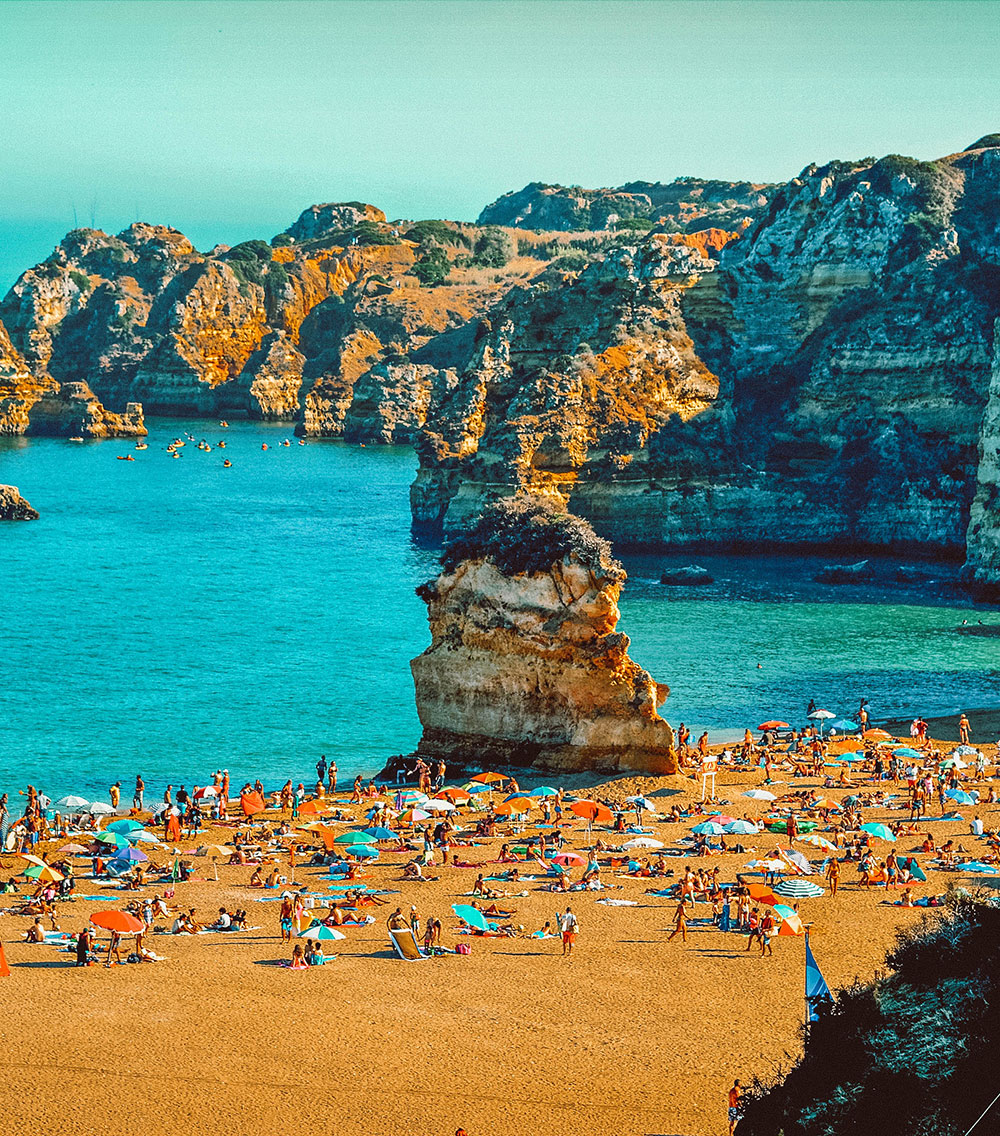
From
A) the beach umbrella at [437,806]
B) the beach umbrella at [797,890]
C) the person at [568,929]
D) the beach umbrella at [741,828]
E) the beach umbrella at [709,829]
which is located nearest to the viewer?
the person at [568,929]

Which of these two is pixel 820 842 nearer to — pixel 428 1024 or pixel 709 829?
pixel 709 829

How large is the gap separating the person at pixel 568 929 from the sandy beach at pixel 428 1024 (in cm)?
19

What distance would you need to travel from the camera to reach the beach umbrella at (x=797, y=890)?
3303cm

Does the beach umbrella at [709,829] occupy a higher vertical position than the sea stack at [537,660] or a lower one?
lower

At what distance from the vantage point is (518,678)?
4419 centimetres

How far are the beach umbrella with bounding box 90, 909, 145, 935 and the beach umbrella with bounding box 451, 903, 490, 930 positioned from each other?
6832 mm

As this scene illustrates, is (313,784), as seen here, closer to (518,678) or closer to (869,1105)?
(518,678)

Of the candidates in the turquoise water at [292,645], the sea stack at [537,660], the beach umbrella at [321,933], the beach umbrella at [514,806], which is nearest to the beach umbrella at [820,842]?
the sea stack at [537,660]

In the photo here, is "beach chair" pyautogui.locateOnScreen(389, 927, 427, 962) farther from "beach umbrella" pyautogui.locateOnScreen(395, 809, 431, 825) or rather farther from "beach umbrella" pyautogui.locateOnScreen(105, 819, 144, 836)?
"beach umbrella" pyautogui.locateOnScreen(105, 819, 144, 836)

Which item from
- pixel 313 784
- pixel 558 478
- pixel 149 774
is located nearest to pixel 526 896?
pixel 313 784

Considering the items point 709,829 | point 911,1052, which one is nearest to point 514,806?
point 709,829

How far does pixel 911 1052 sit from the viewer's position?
16.6 meters

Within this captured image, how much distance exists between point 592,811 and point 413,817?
16.7 feet

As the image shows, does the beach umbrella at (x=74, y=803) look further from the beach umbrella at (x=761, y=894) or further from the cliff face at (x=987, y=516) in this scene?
the cliff face at (x=987, y=516)
